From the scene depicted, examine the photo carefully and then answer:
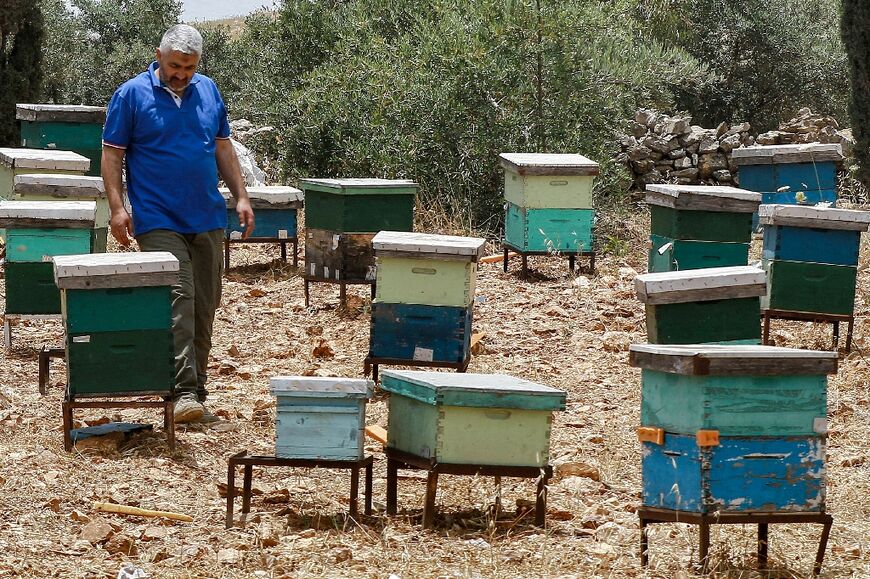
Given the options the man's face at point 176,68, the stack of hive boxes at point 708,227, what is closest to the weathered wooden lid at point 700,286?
the stack of hive boxes at point 708,227

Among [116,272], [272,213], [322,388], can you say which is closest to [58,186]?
[272,213]

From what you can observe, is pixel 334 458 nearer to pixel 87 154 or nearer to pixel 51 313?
pixel 51 313

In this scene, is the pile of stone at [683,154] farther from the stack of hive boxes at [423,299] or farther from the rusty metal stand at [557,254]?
the stack of hive boxes at [423,299]

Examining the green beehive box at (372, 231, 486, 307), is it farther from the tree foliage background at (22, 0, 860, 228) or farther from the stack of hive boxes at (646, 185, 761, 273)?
the tree foliage background at (22, 0, 860, 228)

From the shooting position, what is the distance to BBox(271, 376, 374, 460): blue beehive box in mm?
4695

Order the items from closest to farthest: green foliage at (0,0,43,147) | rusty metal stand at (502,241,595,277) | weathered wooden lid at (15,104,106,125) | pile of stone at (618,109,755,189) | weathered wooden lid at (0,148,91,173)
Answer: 1. weathered wooden lid at (0,148,91,173)
2. rusty metal stand at (502,241,595,277)
3. weathered wooden lid at (15,104,106,125)
4. green foliage at (0,0,43,147)
5. pile of stone at (618,109,755,189)

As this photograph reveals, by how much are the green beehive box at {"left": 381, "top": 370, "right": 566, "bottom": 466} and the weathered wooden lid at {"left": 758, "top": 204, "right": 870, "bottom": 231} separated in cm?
340

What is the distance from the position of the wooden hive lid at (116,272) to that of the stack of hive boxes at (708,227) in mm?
3702

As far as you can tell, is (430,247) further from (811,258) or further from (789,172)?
(789,172)

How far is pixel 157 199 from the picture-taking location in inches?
244

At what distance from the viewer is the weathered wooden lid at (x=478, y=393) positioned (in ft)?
15.2

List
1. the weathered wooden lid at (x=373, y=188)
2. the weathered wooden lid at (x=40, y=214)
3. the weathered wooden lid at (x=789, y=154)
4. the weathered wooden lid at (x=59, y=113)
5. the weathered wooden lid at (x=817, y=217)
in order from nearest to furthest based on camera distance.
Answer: the weathered wooden lid at (x=40, y=214) < the weathered wooden lid at (x=817, y=217) < the weathered wooden lid at (x=373, y=188) < the weathered wooden lid at (x=59, y=113) < the weathered wooden lid at (x=789, y=154)

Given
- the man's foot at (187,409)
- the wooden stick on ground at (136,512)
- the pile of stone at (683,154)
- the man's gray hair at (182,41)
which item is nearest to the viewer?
the wooden stick on ground at (136,512)

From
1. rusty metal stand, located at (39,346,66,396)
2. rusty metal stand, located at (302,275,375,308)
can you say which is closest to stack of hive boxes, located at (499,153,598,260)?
rusty metal stand, located at (302,275,375,308)
